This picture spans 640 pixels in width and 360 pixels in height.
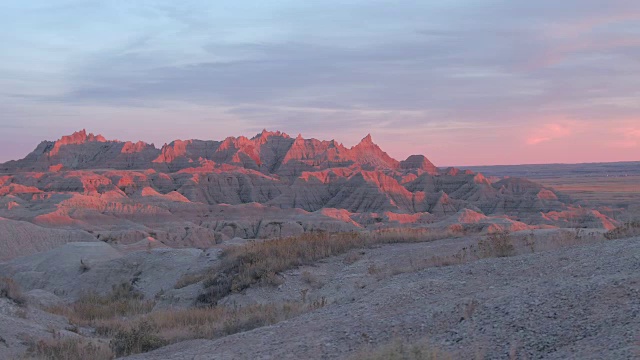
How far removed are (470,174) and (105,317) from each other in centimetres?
8895

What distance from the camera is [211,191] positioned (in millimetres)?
101625

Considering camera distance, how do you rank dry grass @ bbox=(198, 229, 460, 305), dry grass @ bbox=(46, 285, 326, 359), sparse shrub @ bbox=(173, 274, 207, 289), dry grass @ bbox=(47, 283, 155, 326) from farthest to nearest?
sparse shrub @ bbox=(173, 274, 207, 289), dry grass @ bbox=(198, 229, 460, 305), dry grass @ bbox=(47, 283, 155, 326), dry grass @ bbox=(46, 285, 326, 359)

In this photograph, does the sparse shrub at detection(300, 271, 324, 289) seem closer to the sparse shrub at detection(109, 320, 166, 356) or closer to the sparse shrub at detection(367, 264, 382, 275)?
the sparse shrub at detection(367, 264, 382, 275)

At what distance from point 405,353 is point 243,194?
97569 millimetres

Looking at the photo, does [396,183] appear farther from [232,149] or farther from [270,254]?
[270,254]

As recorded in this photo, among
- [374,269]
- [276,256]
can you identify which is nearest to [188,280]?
[276,256]

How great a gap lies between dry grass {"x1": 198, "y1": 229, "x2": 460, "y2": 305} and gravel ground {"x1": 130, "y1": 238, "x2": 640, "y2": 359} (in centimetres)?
520

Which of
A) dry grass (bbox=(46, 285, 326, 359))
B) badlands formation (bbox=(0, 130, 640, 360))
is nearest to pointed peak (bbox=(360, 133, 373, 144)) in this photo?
badlands formation (bbox=(0, 130, 640, 360))

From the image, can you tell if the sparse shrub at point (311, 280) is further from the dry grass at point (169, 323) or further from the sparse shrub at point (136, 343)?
the sparse shrub at point (136, 343)

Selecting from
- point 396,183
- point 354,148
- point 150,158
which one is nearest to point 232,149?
point 150,158

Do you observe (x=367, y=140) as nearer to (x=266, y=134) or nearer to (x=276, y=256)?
(x=266, y=134)

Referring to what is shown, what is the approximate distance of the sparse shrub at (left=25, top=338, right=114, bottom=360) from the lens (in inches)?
377

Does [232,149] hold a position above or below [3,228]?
above

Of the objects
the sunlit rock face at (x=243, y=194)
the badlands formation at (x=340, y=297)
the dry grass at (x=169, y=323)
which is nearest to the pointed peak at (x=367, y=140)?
the sunlit rock face at (x=243, y=194)
